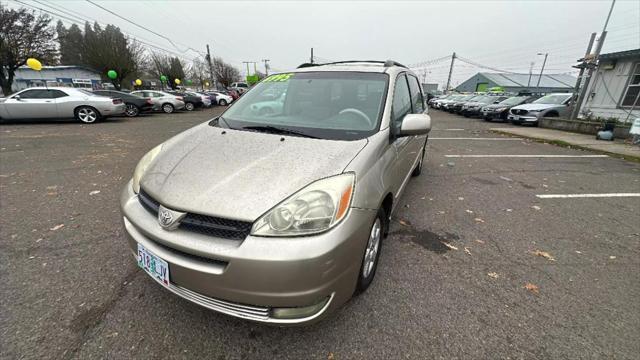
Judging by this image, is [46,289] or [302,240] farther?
[46,289]

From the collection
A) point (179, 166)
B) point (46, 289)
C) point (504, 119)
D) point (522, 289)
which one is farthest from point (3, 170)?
point (504, 119)

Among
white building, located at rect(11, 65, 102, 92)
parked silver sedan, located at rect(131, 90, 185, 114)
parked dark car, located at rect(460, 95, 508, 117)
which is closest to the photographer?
parked silver sedan, located at rect(131, 90, 185, 114)

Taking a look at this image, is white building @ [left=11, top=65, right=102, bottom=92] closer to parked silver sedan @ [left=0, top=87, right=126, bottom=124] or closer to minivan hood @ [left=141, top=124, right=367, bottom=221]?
parked silver sedan @ [left=0, top=87, right=126, bottom=124]

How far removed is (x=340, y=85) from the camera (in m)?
2.67

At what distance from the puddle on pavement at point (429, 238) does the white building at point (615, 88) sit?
43.8ft

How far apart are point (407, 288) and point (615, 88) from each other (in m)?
16.1

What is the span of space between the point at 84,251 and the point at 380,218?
274 centimetres

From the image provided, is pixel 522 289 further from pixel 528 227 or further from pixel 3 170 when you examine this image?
pixel 3 170

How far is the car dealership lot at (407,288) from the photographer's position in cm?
168

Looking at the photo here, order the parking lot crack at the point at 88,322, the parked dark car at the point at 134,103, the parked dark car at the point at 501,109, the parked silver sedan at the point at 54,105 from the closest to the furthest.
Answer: the parking lot crack at the point at 88,322
the parked silver sedan at the point at 54,105
the parked dark car at the point at 134,103
the parked dark car at the point at 501,109

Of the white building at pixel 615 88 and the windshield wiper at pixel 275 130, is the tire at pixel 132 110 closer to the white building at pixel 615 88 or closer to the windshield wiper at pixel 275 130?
the windshield wiper at pixel 275 130

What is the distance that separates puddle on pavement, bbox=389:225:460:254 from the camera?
9.09ft

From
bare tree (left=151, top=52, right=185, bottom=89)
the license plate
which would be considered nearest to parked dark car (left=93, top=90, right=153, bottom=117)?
→ the license plate

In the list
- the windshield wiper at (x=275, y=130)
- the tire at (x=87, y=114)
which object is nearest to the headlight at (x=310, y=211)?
the windshield wiper at (x=275, y=130)
